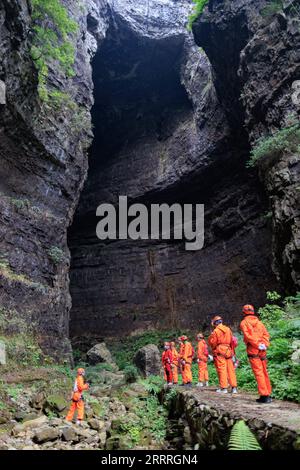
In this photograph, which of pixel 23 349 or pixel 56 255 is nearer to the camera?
pixel 23 349

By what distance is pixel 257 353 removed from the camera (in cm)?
524

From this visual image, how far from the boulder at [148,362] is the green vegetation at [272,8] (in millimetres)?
14815

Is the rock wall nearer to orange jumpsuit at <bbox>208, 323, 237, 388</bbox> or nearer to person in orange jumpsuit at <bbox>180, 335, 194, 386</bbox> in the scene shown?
person in orange jumpsuit at <bbox>180, 335, 194, 386</bbox>

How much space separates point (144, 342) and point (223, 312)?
15.8ft

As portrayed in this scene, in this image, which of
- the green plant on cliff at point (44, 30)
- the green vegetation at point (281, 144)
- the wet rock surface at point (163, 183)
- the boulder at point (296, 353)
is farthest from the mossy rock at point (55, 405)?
the wet rock surface at point (163, 183)

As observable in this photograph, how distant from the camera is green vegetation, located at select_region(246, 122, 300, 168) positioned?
1223 cm

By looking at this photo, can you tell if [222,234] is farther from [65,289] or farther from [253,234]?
[65,289]

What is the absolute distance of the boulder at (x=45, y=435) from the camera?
18.5 feet

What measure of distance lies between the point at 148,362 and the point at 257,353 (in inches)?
420

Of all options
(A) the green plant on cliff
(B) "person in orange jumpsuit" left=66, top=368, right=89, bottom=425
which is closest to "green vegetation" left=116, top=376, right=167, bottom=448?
(B) "person in orange jumpsuit" left=66, top=368, right=89, bottom=425

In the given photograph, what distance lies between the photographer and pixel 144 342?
20.2 metres

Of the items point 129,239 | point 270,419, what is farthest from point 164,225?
point 270,419

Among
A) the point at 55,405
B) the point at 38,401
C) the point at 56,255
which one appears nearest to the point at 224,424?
the point at 55,405

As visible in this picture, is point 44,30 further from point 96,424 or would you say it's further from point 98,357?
→ point 98,357
